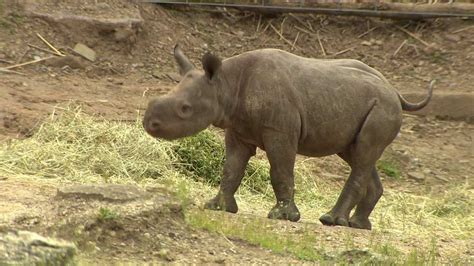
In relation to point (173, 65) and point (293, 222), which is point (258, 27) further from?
point (293, 222)

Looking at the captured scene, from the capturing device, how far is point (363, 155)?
365 inches

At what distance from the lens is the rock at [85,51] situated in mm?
15312

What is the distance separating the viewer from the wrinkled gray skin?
874cm

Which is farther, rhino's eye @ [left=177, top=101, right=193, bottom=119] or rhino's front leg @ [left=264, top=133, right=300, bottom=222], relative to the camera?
rhino's front leg @ [left=264, top=133, right=300, bottom=222]

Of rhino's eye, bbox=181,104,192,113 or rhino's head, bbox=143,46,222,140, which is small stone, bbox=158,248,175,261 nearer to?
rhino's head, bbox=143,46,222,140

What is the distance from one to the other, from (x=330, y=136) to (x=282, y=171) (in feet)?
1.89

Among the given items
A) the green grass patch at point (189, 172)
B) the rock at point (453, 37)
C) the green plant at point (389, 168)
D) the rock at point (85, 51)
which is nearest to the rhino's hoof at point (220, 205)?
the green grass patch at point (189, 172)

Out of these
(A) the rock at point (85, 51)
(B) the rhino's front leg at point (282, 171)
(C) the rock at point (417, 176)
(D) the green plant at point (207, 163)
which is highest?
(B) the rhino's front leg at point (282, 171)

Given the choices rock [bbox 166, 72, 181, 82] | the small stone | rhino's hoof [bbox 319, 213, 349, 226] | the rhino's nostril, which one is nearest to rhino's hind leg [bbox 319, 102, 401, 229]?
rhino's hoof [bbox 319, 213, 349, 226]

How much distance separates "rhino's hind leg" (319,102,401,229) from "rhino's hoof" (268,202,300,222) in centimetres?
36

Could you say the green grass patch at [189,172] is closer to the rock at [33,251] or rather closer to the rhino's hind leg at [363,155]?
the rhino's hind leg at [363,155]

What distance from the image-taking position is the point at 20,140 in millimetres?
11680

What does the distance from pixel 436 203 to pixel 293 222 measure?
3.41 m

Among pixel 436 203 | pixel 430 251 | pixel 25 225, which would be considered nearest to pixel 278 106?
pixel 430 251
